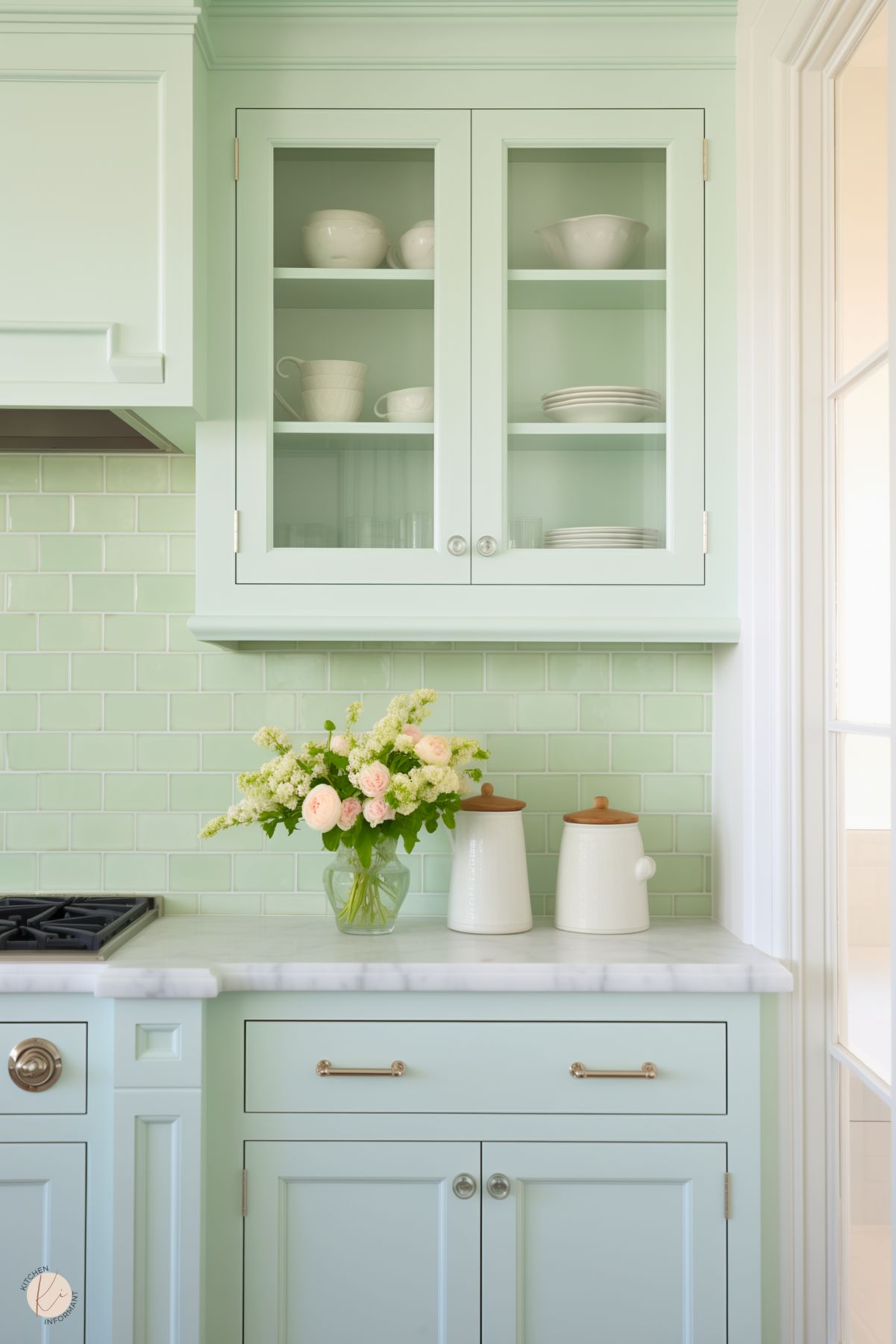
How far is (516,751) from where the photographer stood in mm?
2197

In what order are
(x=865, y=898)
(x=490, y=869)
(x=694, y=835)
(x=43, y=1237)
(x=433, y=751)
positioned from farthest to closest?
1. (x=694, y=835)
2. (x=490, y=869)
3. (x=433, y=751)
4. (x=43, y=1237)
5. (x=865, y=898)

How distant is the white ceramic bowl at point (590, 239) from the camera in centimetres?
197

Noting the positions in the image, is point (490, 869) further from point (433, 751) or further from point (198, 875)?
point (198, 875)

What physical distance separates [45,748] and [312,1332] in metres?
1.18

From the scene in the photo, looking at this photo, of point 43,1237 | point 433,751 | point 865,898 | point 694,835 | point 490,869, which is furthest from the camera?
point 694,835

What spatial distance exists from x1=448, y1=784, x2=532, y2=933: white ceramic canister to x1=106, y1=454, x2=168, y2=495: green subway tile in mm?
913

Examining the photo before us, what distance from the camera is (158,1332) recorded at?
169cm

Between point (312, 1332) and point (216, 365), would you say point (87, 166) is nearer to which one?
point (216, 365)

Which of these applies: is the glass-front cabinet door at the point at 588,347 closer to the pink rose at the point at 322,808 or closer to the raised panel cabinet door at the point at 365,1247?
the pink rose at the point at 322,808

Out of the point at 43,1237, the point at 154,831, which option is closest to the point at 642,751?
the point at 154,831

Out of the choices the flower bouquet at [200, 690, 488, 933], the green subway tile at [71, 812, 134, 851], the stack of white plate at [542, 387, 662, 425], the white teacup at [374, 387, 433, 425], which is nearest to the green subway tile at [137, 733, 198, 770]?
the green subway tile at [71, 812, 134, 851]

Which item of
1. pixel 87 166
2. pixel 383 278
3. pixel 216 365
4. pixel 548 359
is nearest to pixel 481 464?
pixel 548 359

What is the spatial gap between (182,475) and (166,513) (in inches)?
3.4

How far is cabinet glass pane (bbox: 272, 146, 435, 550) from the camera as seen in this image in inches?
77.0
